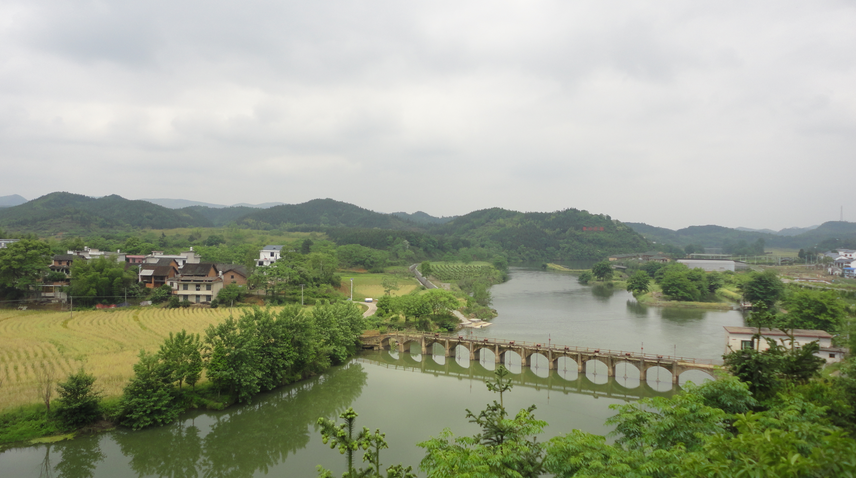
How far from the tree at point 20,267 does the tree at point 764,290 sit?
75.8 meters

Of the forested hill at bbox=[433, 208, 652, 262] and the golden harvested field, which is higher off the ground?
the forested hill at bbox=[433, 208, 652, 262]

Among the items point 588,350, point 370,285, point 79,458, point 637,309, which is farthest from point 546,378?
point 370,285

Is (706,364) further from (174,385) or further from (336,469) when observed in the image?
(174,385)

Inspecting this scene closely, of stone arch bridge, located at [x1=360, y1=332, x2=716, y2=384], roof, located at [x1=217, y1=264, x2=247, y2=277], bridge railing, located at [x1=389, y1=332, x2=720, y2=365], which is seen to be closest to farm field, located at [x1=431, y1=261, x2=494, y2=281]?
roof, located at [x1=217, y1=264, x2=247, y2=277]

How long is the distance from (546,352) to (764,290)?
36.7 meters

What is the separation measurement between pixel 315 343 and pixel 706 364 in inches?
957

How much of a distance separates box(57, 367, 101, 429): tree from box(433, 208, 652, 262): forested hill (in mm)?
124175

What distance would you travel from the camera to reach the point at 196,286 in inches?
1793

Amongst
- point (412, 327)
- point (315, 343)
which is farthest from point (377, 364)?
point (412, 327)

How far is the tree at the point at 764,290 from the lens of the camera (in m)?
50.3

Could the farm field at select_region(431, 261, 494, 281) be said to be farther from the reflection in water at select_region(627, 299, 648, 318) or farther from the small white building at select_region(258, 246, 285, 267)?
the small white building at select_region(258, 246, 285, 267)

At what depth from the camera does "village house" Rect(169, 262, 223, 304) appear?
45312 mm

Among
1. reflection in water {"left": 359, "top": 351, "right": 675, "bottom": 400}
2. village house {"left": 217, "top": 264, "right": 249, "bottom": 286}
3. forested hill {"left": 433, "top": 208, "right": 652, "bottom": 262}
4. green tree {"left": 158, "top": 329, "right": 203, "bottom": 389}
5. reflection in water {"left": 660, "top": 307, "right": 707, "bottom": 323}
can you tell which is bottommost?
reflection in water {"left": 359, "top": 351, "right": 675, "bottom": 400}

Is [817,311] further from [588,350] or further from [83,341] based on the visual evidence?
[83,341]
